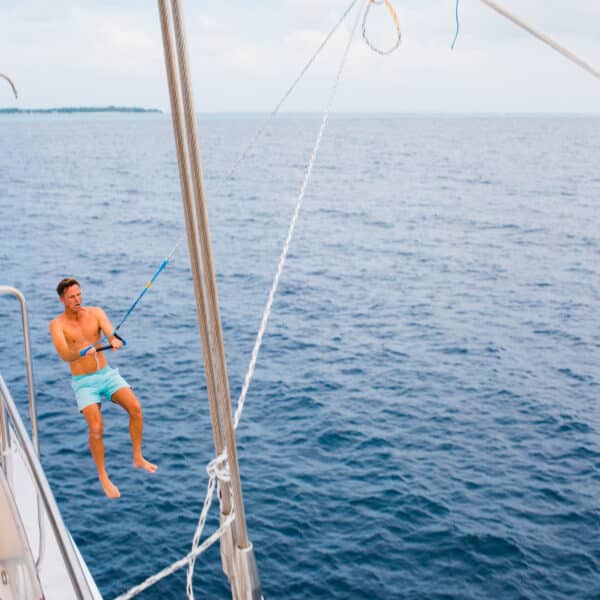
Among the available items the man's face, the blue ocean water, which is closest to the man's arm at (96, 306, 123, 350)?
the man's face

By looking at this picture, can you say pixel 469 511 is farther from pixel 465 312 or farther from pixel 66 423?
pixel 465 312

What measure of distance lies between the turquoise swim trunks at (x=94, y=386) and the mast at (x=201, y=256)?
4.51 m

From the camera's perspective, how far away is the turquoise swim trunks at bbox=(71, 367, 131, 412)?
7.55 m

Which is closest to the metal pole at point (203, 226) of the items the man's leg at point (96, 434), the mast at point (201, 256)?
the mast at point (201, 256)

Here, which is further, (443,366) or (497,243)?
(497,243)

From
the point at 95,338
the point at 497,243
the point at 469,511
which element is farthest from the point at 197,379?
the point at 497,243

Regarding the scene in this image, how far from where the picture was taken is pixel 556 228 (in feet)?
163

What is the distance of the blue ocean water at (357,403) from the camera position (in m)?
14.6

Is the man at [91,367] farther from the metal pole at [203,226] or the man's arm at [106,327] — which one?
the metal pole at [203,226]

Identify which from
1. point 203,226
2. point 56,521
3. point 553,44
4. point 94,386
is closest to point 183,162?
point 203,226

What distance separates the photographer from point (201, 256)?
298cm

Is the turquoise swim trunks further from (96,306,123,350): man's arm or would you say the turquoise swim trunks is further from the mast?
the mast

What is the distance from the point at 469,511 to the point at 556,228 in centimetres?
3728

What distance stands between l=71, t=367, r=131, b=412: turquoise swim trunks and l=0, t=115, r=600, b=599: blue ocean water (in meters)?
7.31
